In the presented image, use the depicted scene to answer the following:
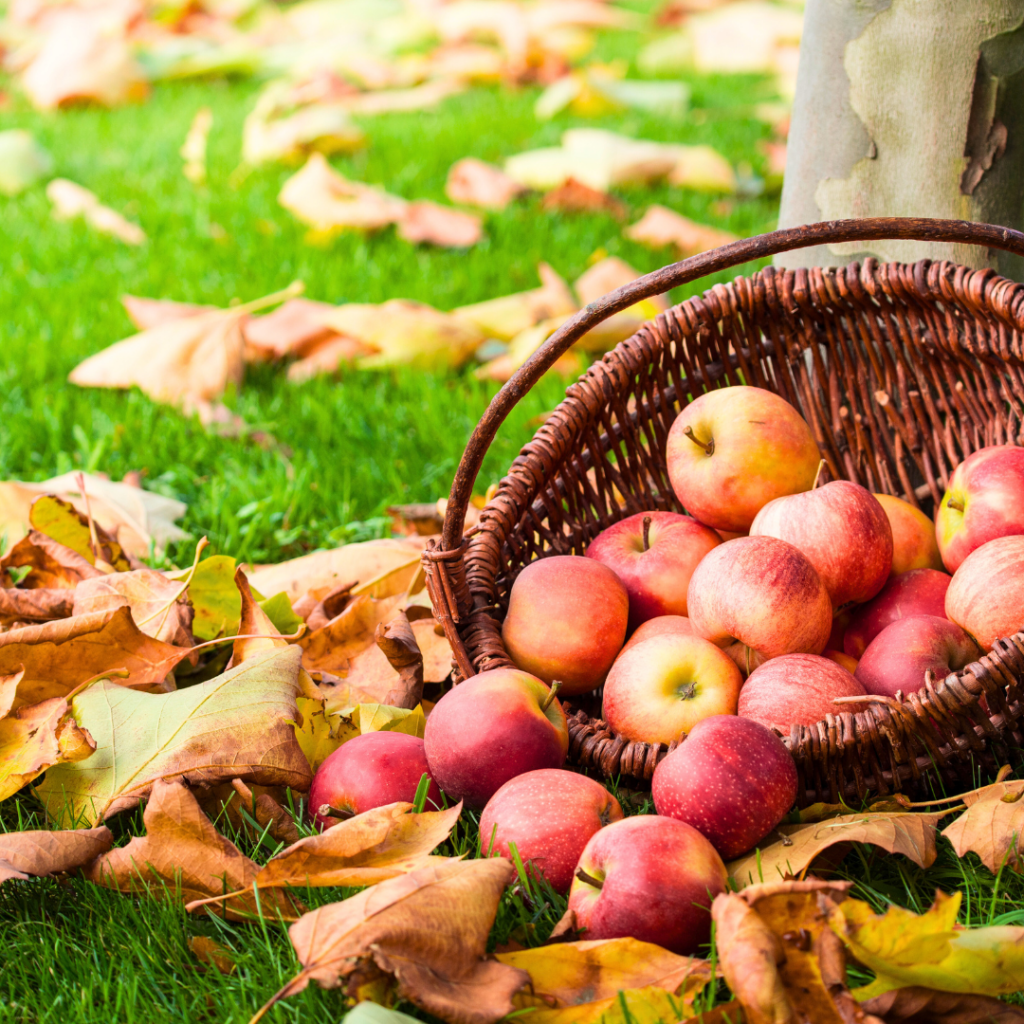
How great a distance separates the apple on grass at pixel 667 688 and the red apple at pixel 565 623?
0.08m

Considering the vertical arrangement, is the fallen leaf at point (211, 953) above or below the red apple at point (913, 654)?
below

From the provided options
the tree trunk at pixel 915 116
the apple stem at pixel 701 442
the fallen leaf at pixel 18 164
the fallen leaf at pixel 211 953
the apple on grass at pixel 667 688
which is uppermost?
the tree trunk at pixel 915 116

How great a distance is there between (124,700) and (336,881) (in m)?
0.44

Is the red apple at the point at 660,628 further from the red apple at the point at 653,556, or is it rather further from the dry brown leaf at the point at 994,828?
the dry brown leaf at the point at 994,828

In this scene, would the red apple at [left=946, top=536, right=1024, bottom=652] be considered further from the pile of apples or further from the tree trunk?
the tree trunk

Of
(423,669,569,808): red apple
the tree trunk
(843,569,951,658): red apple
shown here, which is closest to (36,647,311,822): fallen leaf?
(423,669,569,808): red apple

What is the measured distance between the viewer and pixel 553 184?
4066mm

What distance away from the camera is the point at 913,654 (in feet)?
4.37

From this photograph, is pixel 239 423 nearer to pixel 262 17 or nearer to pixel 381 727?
pixel 381 727

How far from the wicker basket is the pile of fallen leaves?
86 mm

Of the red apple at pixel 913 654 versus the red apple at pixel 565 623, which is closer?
the red apple at pixel 913 654

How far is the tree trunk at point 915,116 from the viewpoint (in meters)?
1.77

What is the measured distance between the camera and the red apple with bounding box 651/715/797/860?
1.13 meters

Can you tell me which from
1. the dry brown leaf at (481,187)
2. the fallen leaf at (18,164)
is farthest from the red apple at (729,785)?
the fallen leaf at (18,164)
